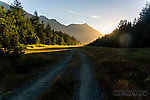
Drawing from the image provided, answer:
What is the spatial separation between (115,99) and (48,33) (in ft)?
198

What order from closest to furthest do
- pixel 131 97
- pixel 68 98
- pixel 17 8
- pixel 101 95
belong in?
pixel 131 97 < pixel 68 98 < pixel 101 95 < pixel 17 8

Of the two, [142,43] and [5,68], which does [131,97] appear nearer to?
[5,68]

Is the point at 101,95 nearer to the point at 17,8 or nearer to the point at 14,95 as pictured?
the point at 14,95

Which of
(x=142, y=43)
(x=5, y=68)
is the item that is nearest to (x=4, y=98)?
(x=5, y=68)

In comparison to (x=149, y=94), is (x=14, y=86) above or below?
below

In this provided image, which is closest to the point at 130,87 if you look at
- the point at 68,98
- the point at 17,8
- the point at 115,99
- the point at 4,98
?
the point at 115,99

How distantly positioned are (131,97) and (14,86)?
7.64 metres

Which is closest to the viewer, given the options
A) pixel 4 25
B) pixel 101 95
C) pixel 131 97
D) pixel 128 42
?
pixel 131 97

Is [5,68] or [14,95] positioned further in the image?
[5,68]

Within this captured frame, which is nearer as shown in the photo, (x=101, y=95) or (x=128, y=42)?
(x=101, y=95)

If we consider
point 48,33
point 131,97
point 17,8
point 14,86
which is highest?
point 17,8

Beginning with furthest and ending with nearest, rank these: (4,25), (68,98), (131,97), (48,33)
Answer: (48,33)
(4,25)
(68,98)
(131,97)

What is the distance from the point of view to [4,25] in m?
9.59

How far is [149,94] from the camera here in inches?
157
